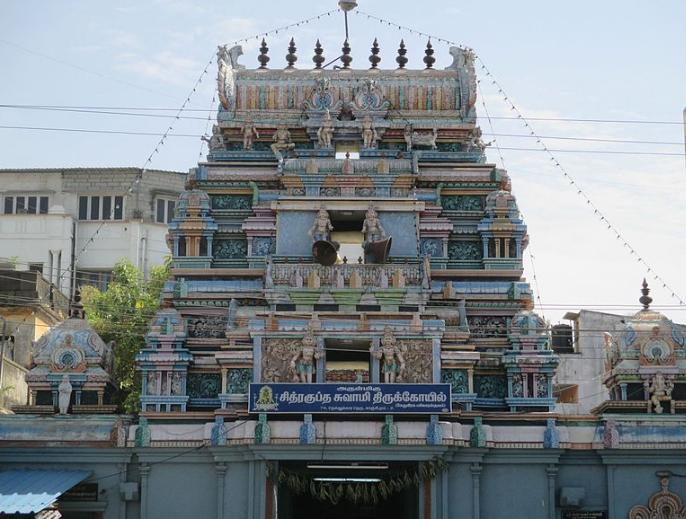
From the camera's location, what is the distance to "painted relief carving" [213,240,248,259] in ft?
136

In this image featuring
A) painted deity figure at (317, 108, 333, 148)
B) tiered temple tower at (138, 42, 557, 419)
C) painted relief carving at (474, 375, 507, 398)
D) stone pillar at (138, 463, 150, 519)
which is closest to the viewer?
stone pillar at (138, 463, 150, 519)

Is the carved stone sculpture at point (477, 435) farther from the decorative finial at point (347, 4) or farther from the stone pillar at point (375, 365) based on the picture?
the decorative finial at point (347, 4)

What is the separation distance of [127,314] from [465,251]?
18991 millimetres

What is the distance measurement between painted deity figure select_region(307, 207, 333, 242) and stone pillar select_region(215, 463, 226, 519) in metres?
7.61

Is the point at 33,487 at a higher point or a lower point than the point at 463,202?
lower

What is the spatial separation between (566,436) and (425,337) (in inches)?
187

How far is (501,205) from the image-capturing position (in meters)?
41.5

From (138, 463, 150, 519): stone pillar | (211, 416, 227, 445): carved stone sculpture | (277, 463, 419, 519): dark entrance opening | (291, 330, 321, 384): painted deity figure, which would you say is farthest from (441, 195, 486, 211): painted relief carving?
(138, 463, 150, 519): stone pillar

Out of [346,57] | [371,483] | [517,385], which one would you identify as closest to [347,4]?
[346,57]

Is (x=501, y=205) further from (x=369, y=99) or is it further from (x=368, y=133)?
(x=369, y=99)

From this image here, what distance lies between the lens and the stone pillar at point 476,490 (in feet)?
119

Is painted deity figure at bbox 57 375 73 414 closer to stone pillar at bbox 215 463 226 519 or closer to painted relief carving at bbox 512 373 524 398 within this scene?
stone pillar at bbox 215 463 226 519

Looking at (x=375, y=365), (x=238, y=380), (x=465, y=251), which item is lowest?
(x=238, y=380)

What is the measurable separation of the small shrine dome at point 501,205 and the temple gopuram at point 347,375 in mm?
52
